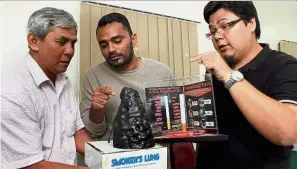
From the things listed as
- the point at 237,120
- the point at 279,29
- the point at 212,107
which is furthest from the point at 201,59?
the point at 279,29

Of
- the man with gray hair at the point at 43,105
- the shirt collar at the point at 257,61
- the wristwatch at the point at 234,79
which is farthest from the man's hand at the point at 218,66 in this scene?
the man with gray hair at the point at 43,105

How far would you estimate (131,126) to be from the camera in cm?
72

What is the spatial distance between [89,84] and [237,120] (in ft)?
2.61

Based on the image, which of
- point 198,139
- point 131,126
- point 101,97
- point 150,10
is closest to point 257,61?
point 198,139

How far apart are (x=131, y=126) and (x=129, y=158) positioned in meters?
0.11

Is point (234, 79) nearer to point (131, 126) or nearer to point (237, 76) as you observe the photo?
point (237, 76)

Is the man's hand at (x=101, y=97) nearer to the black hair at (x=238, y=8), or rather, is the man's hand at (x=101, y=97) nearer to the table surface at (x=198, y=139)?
the table surface at (x=198, y=139)

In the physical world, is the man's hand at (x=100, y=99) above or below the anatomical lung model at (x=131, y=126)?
above

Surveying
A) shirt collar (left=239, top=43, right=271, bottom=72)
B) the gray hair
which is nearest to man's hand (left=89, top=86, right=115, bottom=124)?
the gray hair

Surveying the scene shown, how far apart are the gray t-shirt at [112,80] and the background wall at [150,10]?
0.92ft

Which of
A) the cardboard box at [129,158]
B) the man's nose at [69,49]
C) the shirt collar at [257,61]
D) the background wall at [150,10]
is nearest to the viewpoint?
the cardboard box at [129,158]

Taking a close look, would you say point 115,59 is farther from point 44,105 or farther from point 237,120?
point 237,120

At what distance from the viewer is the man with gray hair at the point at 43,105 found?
0.81 m

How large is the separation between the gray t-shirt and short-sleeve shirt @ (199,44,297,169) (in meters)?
0.43
